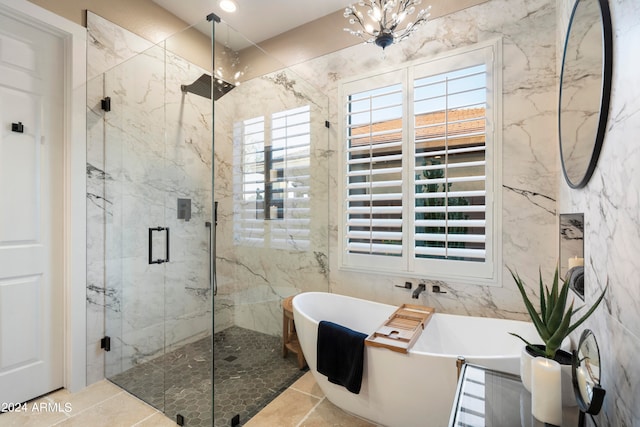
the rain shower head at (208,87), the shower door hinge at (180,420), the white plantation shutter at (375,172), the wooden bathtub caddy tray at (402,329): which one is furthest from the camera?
the white plantation shutter at (375,172)

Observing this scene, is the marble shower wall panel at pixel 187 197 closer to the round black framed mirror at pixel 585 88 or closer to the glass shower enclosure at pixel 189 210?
the glass shower enclosure at pixel 189 210

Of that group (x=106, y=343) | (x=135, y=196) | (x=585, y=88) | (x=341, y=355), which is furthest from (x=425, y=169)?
(x=106, y=343)

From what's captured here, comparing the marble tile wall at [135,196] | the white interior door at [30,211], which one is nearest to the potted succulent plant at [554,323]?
the marble tile wall at [135,196]

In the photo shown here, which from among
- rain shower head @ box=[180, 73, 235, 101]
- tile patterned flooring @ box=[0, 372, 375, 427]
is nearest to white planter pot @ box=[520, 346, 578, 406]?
tile patterned flooring @ box=[0, 372, 375, 427]

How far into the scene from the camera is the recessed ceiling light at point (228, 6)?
2.66 m

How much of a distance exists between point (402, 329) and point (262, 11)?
9.86ft

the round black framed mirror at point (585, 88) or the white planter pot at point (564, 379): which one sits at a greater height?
the round black framed mirror at point (585, 88)

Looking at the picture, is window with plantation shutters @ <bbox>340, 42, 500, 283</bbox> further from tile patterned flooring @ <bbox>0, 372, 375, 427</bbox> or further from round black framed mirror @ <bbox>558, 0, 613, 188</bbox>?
tile patterned flooring @ <bbox>0, 372, 375, 427</bbox>

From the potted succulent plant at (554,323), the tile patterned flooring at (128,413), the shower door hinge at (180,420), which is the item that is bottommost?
the tile patterned flooring at (128,413)

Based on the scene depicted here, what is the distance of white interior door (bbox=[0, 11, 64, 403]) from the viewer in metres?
1.99

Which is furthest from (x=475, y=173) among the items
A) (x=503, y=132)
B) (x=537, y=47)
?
(x=537, y=47)

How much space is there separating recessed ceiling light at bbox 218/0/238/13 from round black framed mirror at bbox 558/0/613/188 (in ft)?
8.31

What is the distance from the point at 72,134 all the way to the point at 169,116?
26.9 inches

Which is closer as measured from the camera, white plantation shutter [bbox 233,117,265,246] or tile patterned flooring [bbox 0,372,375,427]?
tile patterned flooring [bbox 0,372,375,427]
